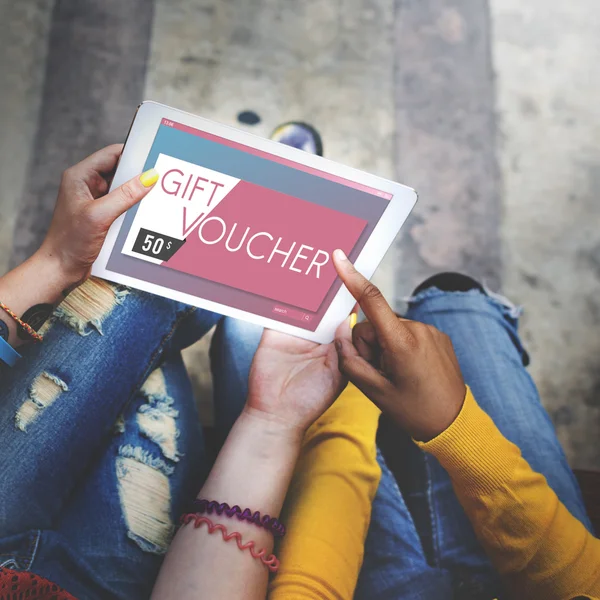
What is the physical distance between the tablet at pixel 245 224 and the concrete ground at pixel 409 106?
0.52 metres

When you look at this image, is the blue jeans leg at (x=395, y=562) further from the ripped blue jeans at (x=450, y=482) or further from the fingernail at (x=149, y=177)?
the fingernail at (x=149, y=177)

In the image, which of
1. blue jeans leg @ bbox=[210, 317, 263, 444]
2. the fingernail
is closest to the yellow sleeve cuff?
blue jeans leg @ bbox=[210, 317, 263, 444]

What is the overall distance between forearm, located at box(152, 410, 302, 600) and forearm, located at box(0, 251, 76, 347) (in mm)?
292

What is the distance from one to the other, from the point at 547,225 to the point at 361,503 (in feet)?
2.84

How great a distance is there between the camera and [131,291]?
2.26 feet

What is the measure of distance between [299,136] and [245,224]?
1.94 feet

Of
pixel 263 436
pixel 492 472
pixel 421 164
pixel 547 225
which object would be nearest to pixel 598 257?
pixel 547 225

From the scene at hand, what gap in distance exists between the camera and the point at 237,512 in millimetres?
575

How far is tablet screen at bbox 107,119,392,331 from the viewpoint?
0.61 m

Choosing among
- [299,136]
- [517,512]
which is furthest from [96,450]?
[299,136]

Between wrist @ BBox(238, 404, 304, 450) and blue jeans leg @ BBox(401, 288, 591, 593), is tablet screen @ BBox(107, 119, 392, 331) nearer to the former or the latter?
wrist @ BBox(238, 404, 304, 450)

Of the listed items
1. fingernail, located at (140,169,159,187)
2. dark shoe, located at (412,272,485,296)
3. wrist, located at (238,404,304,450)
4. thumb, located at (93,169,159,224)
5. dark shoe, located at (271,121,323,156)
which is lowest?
wrist, located at (238,404,304,450)

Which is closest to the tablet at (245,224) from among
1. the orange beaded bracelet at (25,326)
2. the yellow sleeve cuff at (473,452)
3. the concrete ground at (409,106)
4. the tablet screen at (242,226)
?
the tablet screen at (242,226)

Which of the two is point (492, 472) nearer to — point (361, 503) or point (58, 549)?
point (361, 503)
